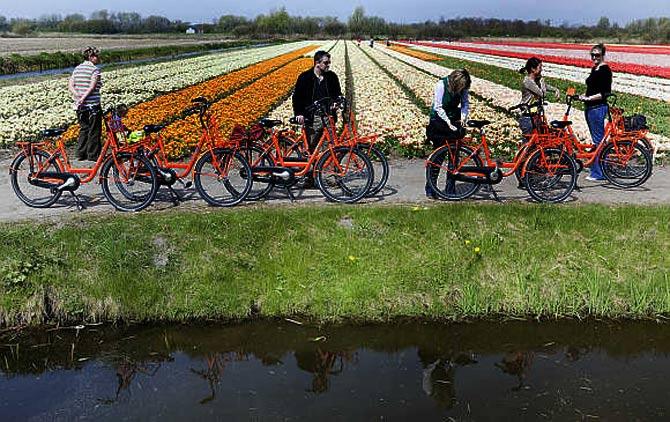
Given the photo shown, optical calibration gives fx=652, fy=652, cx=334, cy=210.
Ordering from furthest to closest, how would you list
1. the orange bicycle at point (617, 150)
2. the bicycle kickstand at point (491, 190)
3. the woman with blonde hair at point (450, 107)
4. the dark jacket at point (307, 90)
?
the orange bicycle at point (617, 150) → the dark jacket at point (307, 90) → the bicycle kickstand at point (491, 190) → the woman with blonde hair at point (450, 107)

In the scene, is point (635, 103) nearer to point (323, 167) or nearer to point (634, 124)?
point (634, 124)

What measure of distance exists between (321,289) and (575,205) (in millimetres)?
3731

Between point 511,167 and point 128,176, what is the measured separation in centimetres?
506

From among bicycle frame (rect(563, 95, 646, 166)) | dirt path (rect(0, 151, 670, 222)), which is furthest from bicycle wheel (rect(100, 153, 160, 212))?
bicycle frame (rect(563, 95, 646, 166))

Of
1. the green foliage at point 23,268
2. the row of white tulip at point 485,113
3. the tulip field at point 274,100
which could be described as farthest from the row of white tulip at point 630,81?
the green foliage at point 23,268

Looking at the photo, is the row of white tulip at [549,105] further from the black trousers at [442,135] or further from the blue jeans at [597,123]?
the black trousers at [442,135]

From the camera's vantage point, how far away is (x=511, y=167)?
345 inches

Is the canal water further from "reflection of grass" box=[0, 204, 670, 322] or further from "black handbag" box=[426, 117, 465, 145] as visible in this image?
"black handbag" box=[426, 117, 465, 145]

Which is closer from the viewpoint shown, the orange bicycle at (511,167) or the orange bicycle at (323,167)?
the orange bicycle at (511,167)

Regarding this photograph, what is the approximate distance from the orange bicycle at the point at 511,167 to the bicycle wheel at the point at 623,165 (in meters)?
1.03

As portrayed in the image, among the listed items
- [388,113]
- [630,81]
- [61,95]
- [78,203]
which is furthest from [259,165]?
[630,81]

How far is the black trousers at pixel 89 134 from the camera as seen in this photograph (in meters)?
11.0

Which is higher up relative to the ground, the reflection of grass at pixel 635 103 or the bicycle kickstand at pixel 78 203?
the reflection of grass at pixel 635 103

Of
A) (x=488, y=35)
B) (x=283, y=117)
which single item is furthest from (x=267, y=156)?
(x=488, y=35)
